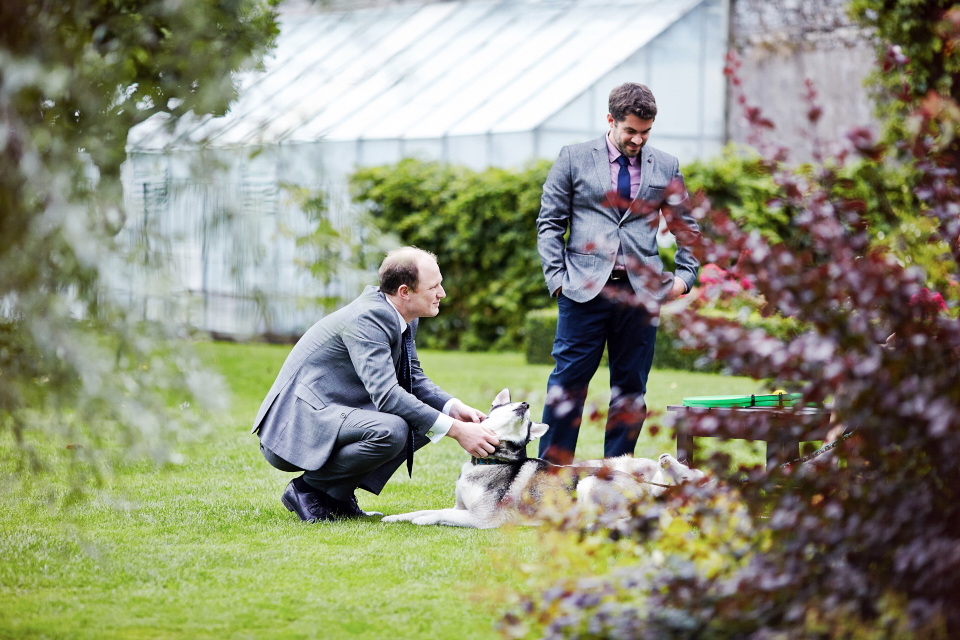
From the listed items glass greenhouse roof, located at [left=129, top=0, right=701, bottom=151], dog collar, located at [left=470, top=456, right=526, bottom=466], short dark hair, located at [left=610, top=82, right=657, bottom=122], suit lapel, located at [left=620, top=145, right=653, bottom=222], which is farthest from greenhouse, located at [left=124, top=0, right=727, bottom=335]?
dog collar, located at [left=470, top=456, right=526, bottom=466]

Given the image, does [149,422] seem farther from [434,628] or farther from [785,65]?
[785,65]

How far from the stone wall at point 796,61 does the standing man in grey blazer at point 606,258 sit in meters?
10.8

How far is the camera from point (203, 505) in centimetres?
466

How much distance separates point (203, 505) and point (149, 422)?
237cm

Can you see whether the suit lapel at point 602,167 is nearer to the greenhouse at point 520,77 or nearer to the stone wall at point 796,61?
the greenhouse at point 520,77

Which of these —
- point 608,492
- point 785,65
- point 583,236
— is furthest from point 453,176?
point 608,492

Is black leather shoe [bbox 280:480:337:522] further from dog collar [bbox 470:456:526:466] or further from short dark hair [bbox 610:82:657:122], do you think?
short dark hair [bbox 610:82:657:122]

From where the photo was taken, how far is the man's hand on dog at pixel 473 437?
4258 millimetres

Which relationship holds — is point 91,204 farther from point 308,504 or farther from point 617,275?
point 617,275

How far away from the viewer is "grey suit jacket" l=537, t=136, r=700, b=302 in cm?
494

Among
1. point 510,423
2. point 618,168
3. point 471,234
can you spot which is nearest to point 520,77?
point 471,234

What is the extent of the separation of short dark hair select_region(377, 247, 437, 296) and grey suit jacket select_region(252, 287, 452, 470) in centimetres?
6

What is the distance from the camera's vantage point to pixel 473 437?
14.0ft

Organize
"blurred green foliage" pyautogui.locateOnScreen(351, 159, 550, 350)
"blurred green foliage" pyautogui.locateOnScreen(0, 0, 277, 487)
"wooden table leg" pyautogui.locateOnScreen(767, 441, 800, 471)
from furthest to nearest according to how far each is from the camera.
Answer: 1. "blurred green foliage" pyautogui.locateOnScreen(351, 159, 550, 350)
2. "wooden table leg" pyautogui.locateOnScreen(767, 441, 800, 471)
3. "blurred green foliage" pyautogui.locateOnScreen(0, 0, 277, 487)
